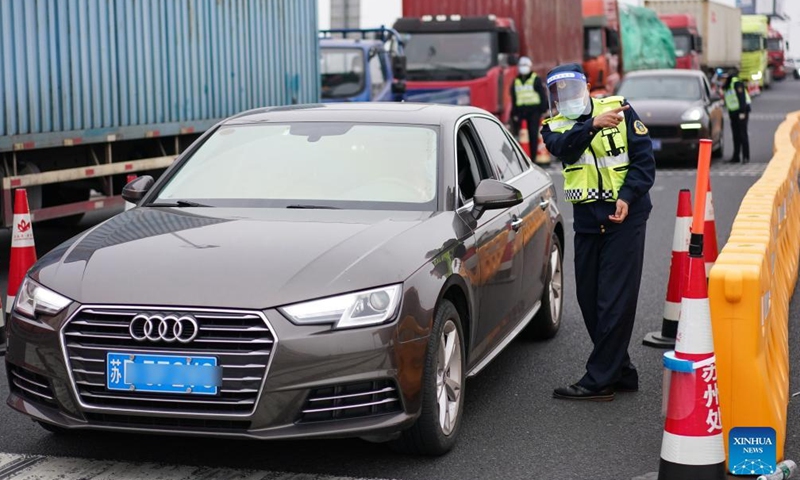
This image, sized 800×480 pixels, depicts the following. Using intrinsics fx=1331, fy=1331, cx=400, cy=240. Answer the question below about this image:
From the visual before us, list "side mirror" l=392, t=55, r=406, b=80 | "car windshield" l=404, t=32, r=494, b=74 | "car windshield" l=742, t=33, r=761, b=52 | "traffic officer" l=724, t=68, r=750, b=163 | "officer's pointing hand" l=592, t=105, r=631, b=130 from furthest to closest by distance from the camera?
"car windshield" l=742, t=33, r=761, b=52 < "car windshield" l=404, t=32, r=494, b=74 < "traffic officer" l=724, t=68, r=750, b=163 < "side mirror" l=392, t=55, r=406, b=80 < "officer's pointing hand" l=592, t=105, r=631, b=130

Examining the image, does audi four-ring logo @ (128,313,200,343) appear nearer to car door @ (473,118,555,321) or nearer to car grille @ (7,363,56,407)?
car grille @ (7,363,56,407)

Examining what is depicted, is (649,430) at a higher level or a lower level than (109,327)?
lower

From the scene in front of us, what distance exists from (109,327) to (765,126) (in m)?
30.6

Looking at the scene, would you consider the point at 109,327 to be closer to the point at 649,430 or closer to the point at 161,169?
the point at 649,430

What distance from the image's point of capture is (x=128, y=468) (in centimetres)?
534

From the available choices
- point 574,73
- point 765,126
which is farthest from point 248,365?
point 765,126

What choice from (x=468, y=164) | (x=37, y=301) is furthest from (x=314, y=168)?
(x=37, y=301)

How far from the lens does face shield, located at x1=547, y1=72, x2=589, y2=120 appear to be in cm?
646

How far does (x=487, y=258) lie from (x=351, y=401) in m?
1.47

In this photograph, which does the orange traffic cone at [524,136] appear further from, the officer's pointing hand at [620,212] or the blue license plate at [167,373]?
the blue license plate at [167,373]

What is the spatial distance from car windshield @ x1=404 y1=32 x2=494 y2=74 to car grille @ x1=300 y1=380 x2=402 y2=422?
1850cm

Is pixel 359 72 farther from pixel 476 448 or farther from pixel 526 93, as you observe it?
pixel 476 448

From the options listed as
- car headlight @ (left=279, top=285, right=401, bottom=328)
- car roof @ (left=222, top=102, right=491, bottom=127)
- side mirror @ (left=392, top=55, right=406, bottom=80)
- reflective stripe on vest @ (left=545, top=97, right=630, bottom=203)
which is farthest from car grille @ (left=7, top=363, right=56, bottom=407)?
side mirror @ (left=392, top=55, right=406, bottom=80)

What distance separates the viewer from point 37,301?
17.2 ft
